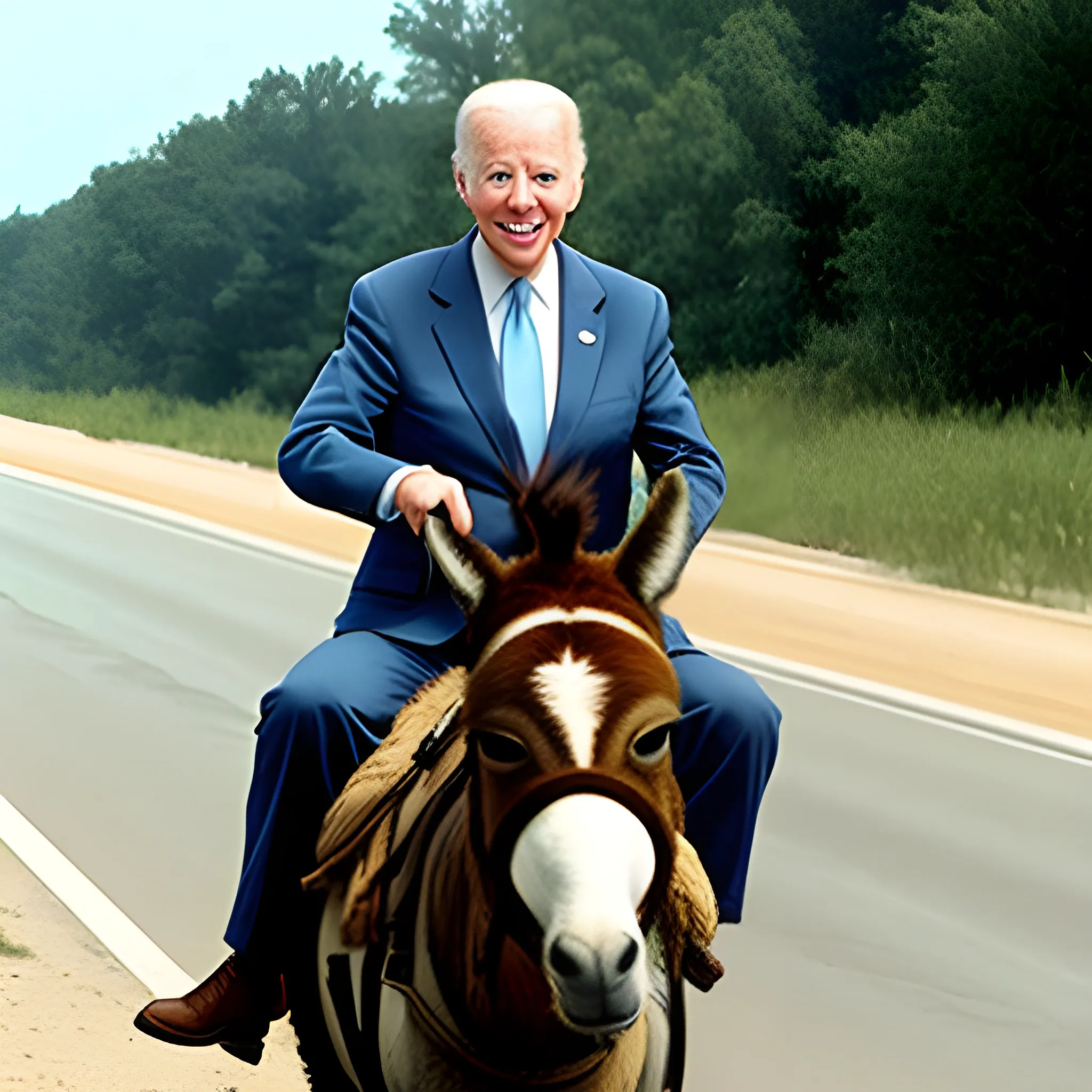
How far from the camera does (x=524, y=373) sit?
3.11 metres

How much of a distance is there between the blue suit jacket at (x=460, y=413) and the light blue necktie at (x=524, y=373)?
0.13ft

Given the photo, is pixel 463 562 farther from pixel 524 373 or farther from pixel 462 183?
pixel 462 183

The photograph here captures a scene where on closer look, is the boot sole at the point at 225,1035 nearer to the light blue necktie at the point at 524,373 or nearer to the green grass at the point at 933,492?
the light blue necktie at the point at 524,373

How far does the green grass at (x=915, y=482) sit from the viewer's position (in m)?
15.0

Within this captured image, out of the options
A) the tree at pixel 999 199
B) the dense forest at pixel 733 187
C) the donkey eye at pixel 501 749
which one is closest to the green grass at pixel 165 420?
the dense forest at pixel 733 187

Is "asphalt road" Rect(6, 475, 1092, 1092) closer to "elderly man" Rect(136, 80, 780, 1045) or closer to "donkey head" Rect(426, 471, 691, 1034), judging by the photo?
"elderly man" Rect(136, 80, 780, 1045)

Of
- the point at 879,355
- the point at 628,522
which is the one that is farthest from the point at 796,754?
the point at 879,355

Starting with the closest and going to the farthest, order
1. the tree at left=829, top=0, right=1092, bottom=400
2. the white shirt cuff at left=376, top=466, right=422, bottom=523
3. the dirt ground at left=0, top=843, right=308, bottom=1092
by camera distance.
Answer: the white shirt cuff at left=376, top=466, right=422, bottom=523, the dirt ground at left=0, top=843, right=308, bottom=1092, the tree at left=829, top=0, right=1092, bottom=400

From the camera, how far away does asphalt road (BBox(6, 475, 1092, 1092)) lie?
18.9 feet

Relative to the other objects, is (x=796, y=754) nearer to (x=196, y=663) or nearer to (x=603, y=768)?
(x=196, y=663)

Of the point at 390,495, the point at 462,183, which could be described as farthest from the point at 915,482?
the point at 390,495

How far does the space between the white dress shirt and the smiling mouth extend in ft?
0.43

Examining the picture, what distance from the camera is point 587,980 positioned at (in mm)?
2018

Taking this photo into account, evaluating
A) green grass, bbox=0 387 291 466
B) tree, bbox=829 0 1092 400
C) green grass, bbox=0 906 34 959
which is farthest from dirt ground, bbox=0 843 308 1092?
green grass, bbox=0 387 291 466
